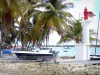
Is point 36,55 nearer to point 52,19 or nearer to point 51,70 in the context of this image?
point 52,19

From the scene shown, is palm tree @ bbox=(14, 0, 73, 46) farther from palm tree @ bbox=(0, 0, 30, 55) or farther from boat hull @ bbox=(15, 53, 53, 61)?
palm tree @ bbox=(0, 0, 30, 55)

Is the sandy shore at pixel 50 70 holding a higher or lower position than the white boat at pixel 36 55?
lower

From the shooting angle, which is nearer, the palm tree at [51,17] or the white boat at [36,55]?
the white boat at [36,55]

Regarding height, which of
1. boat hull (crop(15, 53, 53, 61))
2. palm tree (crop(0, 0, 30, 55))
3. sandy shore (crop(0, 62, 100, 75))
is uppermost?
palm tree (crop(0, 0, 30, 55))

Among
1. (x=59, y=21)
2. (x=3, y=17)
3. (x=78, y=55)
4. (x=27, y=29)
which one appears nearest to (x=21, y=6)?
(x=3, y=17)

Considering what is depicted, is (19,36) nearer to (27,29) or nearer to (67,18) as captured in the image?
(27,29)

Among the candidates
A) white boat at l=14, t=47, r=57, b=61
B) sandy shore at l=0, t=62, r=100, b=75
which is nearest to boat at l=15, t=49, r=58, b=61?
white boat at l=14, t=47, r=57, b=61

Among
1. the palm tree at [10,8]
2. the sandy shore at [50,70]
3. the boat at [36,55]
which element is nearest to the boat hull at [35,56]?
the boat at [36,55]

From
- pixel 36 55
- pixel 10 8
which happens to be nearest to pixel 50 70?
pixel 10 8

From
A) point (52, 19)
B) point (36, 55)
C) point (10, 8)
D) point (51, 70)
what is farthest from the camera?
point (52, 19)

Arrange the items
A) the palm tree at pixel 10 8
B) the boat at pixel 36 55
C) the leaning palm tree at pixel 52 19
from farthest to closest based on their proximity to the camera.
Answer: the leaning palm tree at pixel 52 19 → the boat at pixel 36 55 → the palm tree at pixel 10 8

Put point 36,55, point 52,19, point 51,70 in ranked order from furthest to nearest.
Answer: point 52,19 < point 36,55 < point 51,70

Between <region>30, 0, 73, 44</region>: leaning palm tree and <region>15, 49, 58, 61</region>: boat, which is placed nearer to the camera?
<region>15, 49, 58, 61</region>: boat

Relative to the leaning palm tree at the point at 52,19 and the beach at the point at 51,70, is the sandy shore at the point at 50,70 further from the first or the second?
the leaning palm tree at the point at 52,19
